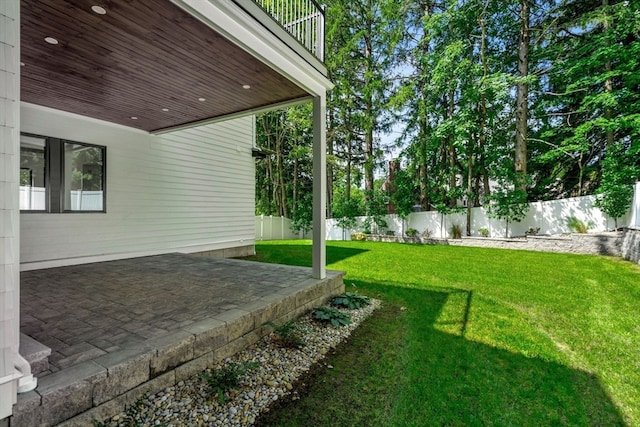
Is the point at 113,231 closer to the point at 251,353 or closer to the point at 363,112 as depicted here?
the point at 251,353

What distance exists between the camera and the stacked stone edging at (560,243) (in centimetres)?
795

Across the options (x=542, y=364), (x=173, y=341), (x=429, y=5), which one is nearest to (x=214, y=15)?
(x=173, y=341)

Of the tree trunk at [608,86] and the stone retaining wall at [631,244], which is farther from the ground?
the tree trunk at [608,86]

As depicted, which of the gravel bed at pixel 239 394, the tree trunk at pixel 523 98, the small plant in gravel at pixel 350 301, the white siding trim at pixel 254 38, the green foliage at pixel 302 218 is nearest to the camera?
the gravel bed at pixel 239 394

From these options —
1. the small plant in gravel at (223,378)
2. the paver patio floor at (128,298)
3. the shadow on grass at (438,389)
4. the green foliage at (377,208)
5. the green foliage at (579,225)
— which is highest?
the green foliage at (377,208)

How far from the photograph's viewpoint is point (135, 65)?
3.60 m

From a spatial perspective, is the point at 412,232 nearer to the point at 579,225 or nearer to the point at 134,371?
the point at 579,225

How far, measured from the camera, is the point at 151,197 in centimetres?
640

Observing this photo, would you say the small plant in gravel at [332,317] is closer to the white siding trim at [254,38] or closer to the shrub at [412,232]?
the white siding trim at [254,38]

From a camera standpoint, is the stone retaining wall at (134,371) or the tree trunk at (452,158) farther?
the tree trunk at (452,158)

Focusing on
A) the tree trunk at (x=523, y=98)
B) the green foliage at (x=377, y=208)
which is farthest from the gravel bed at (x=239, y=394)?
the tree trunk at (x=523, y=98)

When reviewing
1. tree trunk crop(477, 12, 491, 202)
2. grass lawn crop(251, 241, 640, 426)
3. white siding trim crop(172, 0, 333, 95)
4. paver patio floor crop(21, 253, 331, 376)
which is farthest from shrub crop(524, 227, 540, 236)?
white siding trim crop(172, 0, 333, 95)

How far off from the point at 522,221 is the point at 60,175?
1289 cm

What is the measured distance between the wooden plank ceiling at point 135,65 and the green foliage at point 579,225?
961 cm
